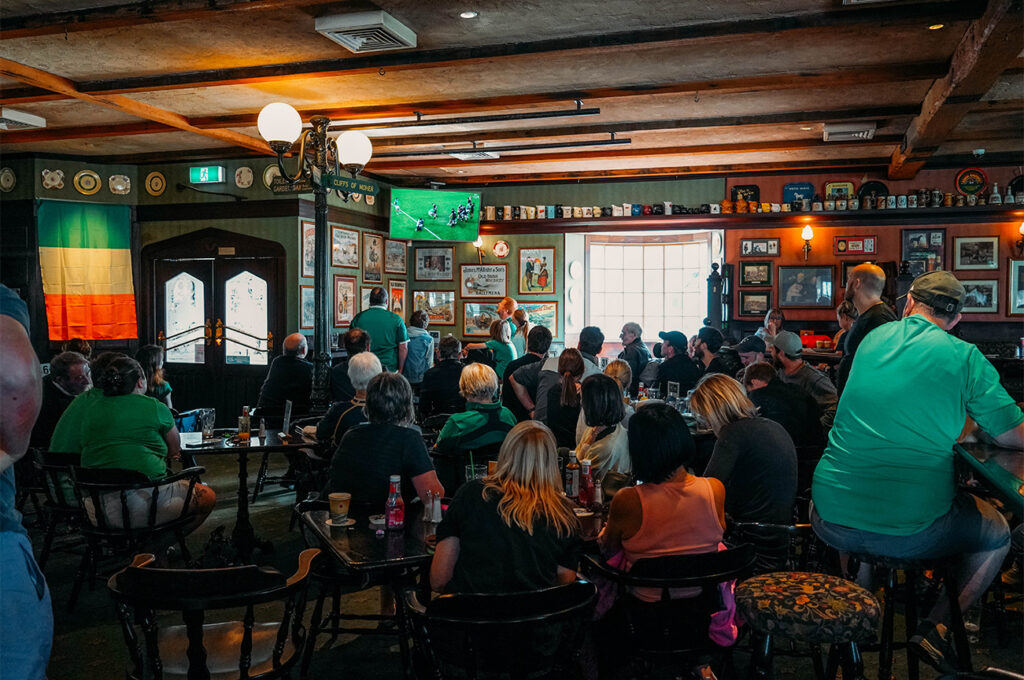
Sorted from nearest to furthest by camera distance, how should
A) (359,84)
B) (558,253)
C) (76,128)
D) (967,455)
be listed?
(967,455) → (359,84) → (76,128) → (558,253)

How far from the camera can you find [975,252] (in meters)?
10.2

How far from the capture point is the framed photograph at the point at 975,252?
10164mm

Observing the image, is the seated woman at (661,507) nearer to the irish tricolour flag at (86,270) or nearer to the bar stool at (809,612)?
the bar stool at (809,612)

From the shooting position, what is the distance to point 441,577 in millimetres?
2641

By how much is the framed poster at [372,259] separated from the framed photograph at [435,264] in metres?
0.85

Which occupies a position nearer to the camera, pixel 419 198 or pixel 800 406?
pixel 800 406

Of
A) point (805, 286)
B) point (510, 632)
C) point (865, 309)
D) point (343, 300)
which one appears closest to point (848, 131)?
point (805, 286)

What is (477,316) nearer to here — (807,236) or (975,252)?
(807,236)

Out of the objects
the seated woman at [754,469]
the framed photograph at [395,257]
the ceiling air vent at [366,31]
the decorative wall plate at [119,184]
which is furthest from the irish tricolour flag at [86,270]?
the seated woman at [754,469]

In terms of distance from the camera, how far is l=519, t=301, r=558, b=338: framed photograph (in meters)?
11.9

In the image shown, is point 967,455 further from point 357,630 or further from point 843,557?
point 357,630

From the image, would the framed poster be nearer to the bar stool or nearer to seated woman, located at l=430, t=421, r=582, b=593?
seated woman, located at l=430, t=421, r=582, b=593

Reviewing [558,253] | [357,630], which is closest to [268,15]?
[357,630]

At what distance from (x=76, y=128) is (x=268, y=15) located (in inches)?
182
